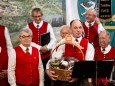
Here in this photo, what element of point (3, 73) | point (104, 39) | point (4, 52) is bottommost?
point (3, 73)

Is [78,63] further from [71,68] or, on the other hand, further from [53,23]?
[53,23]

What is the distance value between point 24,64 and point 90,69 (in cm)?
78

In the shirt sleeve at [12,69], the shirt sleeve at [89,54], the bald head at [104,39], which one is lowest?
the shirt sleeve at [12,69]

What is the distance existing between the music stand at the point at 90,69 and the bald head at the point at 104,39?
805 mm

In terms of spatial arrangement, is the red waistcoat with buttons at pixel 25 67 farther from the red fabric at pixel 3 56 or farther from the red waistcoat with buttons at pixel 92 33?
the red waistcoat with buttons at pixel 92 33

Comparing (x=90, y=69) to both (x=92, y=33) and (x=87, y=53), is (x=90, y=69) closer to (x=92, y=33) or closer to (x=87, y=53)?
(x=87, y=53)

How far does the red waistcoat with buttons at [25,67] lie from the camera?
336 cm

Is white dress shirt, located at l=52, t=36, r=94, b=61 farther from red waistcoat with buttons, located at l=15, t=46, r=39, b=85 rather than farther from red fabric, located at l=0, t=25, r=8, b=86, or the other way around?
red fabric, located at l=0, t=25, r=8, b=86

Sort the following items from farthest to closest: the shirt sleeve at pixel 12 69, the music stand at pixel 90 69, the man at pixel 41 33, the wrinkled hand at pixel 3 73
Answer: the man at pixel 41 33, the wrinkled hand at pixel 3 73, the shirt sleeve at pixel 12 69, the music stand at pixel 90 69

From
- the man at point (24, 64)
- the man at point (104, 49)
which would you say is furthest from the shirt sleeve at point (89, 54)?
the man at point (24, 64)

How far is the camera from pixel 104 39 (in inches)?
149

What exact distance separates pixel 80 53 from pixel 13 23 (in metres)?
1.77

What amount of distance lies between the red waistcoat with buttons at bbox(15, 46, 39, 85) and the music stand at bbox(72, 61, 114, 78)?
593 millimetres

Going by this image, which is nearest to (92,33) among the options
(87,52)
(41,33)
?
(41,33)
